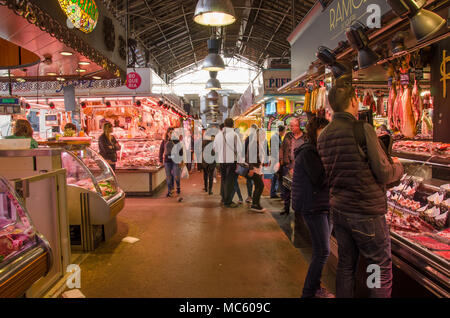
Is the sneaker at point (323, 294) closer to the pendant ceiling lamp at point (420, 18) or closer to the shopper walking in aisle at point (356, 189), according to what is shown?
the shopper walking in aisle at point (356, 189)

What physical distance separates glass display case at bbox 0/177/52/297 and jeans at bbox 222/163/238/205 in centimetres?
487

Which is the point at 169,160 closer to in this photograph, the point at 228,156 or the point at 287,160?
the point at 228,156

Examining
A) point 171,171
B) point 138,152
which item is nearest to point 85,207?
point 171,171

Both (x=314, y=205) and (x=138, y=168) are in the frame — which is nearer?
(x=314, y=205)

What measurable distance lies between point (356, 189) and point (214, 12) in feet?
11.6

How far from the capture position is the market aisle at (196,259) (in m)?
3.35

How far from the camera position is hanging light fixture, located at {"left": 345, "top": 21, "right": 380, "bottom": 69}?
10.4ft

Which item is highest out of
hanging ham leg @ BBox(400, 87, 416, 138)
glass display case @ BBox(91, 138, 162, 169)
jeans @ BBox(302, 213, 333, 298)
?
hanging ham leg @ BBox(400, 87, 416, 138)

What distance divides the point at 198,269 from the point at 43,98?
845 centimetres

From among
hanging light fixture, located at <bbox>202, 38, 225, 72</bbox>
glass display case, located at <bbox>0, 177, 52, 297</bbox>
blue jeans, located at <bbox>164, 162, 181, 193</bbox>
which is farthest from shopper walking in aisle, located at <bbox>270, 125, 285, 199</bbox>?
glass display case, located at <bbox>0, 177, 52, 297</bbox>

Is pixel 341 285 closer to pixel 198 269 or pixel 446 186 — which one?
pixel 446 186

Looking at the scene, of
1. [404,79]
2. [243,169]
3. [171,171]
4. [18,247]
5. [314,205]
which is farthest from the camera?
[171,171]

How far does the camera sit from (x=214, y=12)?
4.68 m

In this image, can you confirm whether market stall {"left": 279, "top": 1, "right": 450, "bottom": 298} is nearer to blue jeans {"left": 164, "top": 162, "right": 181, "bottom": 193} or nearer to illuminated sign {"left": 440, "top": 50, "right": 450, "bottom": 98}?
illuminated sign {"left": 440, "top": 50, "right": 450, "bottom": 98}
